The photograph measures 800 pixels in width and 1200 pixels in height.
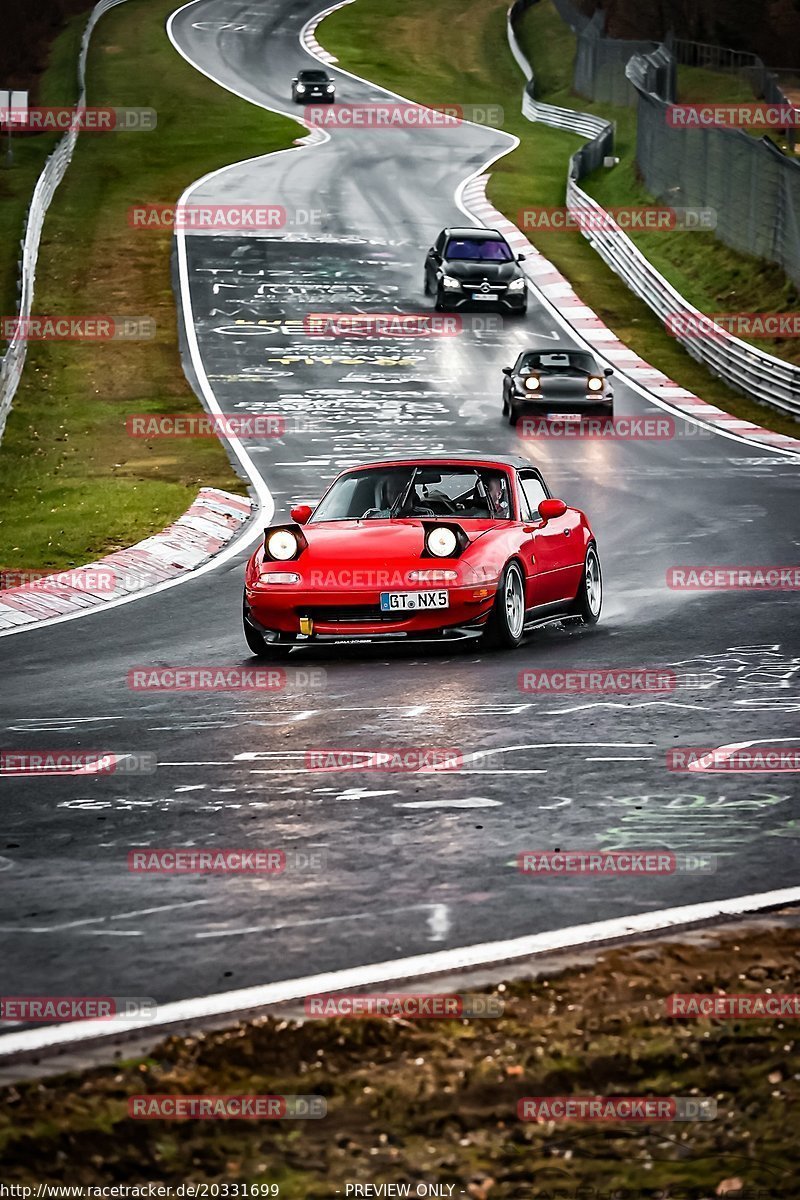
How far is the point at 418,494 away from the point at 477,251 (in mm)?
25735

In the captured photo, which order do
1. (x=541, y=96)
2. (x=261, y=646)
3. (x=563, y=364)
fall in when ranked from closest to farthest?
(x=261, y=646) < (x=563, y=364) < (x=541, y=96)

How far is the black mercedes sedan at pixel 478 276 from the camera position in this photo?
123 feet

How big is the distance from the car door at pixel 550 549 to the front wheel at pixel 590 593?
0.39ft

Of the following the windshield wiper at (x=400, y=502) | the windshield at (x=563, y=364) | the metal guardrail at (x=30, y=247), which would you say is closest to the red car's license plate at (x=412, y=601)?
the windshield wiper at (x=400, y=502)

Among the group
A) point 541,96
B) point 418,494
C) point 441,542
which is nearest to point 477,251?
point 418,494

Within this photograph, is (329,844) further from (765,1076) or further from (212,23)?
(212,23)

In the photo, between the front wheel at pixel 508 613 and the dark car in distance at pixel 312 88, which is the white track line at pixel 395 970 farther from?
the dark car in distance at pixel 312 88

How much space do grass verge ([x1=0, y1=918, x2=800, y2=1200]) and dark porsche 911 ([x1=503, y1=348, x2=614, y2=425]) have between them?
77.1ft

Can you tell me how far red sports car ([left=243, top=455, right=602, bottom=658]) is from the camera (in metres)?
11.9

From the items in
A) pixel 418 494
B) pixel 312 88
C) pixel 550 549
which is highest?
pixel 418 494

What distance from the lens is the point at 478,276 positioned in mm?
37625

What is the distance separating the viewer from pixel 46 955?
5.53 meters

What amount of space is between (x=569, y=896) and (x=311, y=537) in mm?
6508

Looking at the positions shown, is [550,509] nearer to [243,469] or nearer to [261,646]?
[261,646]
